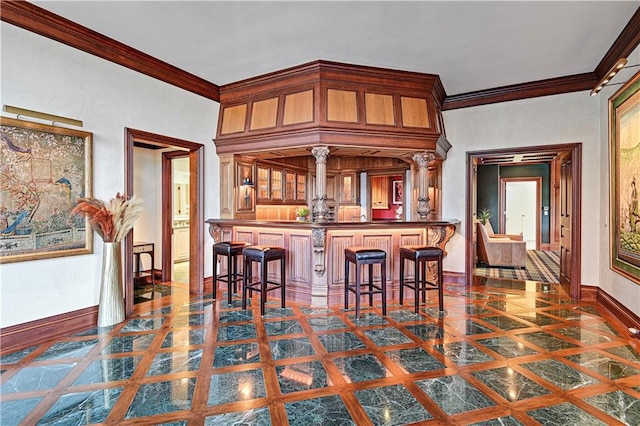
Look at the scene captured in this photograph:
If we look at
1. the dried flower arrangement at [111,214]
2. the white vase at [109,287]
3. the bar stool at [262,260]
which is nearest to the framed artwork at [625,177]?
the bar stool at [262,260]

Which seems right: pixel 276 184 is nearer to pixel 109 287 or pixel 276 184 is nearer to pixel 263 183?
pixel 263 183

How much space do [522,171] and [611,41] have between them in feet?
25.2

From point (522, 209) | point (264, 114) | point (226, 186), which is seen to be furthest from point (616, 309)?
point (522, 209)

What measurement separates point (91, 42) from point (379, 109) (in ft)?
11.0

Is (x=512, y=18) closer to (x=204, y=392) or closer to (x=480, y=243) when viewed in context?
(x=204, y=392)

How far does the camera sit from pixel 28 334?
309cm

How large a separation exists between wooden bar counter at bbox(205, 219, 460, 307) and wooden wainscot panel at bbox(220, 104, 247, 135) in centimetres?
137

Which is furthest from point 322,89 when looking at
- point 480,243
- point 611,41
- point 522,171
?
point 522,171

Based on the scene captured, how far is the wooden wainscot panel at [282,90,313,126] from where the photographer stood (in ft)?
14.4

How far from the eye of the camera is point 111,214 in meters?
3.55

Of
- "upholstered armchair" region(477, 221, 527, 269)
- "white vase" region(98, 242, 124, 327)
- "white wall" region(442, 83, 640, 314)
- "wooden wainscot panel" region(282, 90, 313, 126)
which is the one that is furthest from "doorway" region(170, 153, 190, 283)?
"upholstered armchair" region(477, 221, 527, 269)

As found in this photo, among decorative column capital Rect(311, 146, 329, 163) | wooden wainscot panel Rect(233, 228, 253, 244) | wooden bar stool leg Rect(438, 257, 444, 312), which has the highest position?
decorative column capital Rect(311, 146, 329, 163)

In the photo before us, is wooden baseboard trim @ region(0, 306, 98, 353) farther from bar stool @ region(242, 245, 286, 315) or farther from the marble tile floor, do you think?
bar stool @ region(242, 245, 286, 315)

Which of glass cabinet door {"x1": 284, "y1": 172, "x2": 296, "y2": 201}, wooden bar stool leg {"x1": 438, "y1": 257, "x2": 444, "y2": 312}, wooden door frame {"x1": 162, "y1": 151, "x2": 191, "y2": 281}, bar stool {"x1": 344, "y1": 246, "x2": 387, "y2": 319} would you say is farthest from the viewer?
glass cabinet door {"x1": 284, "y1": 172, "x2": 296, "y2": 201}
